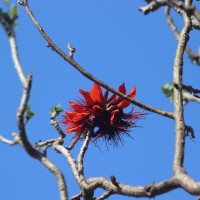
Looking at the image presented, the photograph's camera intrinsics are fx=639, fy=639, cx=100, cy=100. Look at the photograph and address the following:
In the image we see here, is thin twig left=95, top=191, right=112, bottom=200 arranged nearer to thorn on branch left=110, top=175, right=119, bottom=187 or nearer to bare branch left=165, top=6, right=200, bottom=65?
thorn on branch left=110, top=175, right=119, bottom=187

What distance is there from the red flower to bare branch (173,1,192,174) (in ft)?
3.08

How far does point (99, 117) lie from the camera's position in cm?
421

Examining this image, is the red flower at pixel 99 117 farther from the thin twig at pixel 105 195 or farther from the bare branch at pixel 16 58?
the bare branch at pixel 16 58

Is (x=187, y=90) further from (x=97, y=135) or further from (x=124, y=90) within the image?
(x=97, y=135)

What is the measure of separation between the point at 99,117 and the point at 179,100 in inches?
54.8

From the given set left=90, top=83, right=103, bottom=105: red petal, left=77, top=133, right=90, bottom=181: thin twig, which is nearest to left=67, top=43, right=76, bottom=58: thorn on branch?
left=77, top=133, right=90, bottom=181: thin twig

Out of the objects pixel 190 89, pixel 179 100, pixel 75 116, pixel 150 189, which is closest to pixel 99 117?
pixel 75 116

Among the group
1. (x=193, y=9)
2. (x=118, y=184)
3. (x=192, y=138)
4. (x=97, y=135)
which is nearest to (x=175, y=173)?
(x=118, y=184)

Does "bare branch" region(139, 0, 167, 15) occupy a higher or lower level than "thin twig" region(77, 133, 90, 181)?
higher

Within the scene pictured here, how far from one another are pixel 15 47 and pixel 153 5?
717 mm

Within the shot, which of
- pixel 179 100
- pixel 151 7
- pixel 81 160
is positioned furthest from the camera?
pixel 81 160

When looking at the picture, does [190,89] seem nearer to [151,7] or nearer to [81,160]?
[81,160]

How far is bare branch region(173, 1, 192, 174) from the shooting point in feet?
8.05

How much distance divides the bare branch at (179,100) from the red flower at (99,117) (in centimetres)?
94
